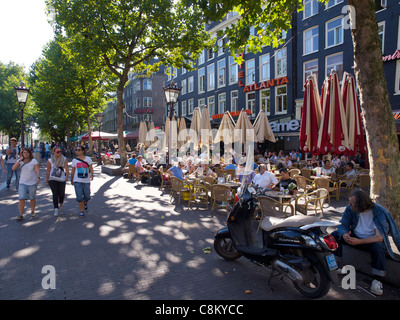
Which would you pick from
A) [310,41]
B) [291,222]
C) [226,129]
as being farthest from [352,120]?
[310,41]

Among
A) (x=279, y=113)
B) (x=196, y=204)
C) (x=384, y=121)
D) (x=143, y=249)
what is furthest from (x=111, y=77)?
(x=384, y=121)

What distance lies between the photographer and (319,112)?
858 cm

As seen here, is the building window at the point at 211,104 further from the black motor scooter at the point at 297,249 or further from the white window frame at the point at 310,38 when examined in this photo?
the black motor scooter at the point at 297,249

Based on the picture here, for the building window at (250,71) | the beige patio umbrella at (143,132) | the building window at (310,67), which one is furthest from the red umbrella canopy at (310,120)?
the building window at (250,71)

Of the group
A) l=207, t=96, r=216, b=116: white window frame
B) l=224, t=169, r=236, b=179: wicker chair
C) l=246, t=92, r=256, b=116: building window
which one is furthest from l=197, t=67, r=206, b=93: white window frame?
l=224, t=169, r=236, b=179: wicker chair

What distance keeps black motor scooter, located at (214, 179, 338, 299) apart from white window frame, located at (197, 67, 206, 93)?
29.4 metres

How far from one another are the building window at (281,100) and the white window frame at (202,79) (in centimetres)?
1083

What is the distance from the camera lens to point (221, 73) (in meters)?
29.8

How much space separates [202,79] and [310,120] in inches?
1023

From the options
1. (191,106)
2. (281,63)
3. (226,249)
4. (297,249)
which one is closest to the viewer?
(297,249)

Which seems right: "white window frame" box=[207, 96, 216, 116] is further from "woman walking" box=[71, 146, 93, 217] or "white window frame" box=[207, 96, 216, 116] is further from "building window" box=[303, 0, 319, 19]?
"woman walking" box=[71, 146, 93, 217]

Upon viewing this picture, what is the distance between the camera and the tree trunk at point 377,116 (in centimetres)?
440

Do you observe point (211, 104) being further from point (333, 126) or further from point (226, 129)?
point (333, 126)

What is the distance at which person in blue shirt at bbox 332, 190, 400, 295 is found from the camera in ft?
12.4
